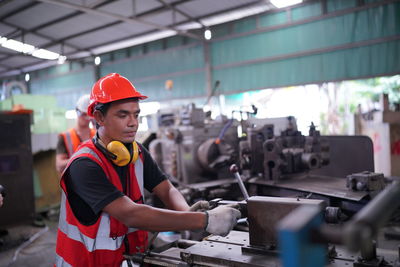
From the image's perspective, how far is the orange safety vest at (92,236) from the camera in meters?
1.31

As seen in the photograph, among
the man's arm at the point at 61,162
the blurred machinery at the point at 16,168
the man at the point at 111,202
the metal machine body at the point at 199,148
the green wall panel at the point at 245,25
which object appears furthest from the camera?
the green wall panel at the point at 245,25

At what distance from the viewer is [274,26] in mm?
6074

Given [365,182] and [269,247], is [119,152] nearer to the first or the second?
[269,247]

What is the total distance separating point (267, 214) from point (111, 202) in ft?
1.77

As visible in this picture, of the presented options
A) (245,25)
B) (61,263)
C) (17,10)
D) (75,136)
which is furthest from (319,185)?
(17,10)

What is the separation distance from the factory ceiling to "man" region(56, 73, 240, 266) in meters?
4.27

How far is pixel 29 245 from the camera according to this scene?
11.5 ft

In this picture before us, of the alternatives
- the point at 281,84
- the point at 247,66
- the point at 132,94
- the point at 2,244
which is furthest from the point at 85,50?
the point at 132,94

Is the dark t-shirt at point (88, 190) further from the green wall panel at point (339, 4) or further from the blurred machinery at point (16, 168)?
the green wall panel at point (339, 4)

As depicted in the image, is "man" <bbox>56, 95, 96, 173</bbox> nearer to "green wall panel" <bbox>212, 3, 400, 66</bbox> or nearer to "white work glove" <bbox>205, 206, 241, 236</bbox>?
"white work glove" <bbox>205, 206, 241, 236</bbox>

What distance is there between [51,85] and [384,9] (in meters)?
8.61

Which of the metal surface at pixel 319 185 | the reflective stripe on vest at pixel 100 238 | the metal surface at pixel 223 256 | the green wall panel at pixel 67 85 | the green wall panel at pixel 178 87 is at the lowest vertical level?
the metal surface at pixel 319 185

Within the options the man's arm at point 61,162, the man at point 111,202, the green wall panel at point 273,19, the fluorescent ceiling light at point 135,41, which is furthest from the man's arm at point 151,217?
the fluorescent ceiling light at point 135,41

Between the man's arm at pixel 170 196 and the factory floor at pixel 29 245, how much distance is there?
6.29ft
